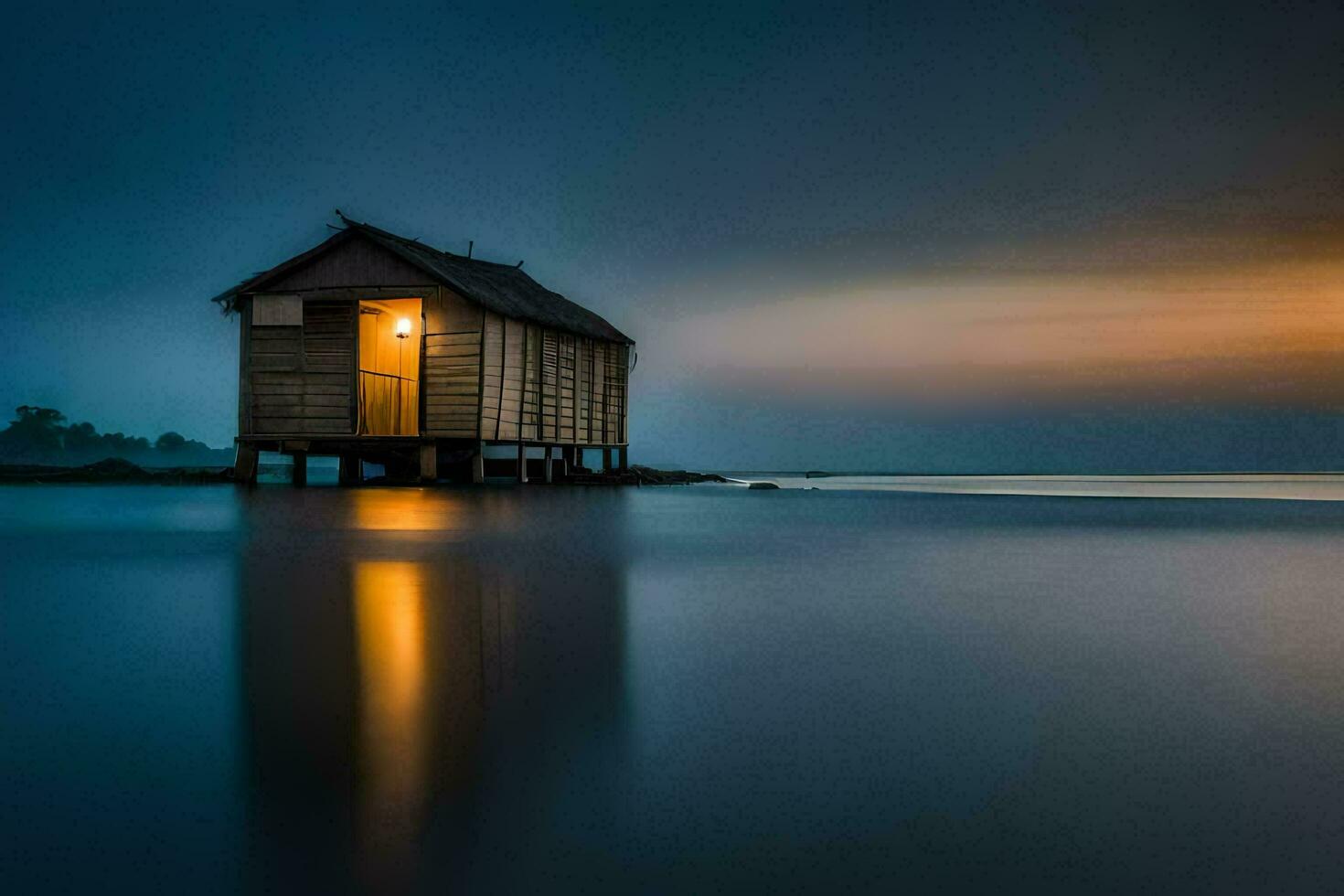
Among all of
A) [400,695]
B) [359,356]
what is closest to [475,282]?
[359,356]

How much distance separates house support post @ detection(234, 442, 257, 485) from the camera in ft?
66.8

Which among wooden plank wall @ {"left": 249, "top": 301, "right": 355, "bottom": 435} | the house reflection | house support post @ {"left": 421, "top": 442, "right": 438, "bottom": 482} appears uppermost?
wooden plank wall @ {"left": 249, "top": 301, "right": 355, "bottom": 435}

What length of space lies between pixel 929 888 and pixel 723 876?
0.30 metres

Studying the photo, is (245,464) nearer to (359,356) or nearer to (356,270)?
(359,356)

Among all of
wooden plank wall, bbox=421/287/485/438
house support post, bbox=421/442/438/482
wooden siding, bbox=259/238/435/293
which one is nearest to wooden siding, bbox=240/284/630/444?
wooden plank wall, bbox=421/287/485/438

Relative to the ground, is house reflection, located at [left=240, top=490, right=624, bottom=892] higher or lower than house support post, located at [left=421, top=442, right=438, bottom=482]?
lower

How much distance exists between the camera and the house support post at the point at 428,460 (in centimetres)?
1973

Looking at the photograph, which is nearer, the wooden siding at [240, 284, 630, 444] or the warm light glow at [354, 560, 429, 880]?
the warm light glow at [354, 560, 429, 880]

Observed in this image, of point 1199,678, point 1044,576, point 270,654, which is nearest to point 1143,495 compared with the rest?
point 1044,576

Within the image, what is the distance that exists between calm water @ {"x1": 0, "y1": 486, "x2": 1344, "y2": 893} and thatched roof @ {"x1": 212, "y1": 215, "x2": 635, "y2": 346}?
545 inches

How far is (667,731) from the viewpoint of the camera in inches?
88.3

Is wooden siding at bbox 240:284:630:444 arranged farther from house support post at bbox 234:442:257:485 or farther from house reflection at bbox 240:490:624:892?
house reflection at bbox 240:490:624:892

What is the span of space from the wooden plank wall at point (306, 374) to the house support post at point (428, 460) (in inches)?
57.5

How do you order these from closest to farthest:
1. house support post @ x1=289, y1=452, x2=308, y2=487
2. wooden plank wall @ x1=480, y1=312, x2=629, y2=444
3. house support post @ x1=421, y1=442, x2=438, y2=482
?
wooden plank wall @ x1=480, y1=312, x2=629, y2=444 < house support post @ x1=421, y1=442, x2=438, y2=482 < house support post @ x1=289, y1=452, x2=308, y2=487
